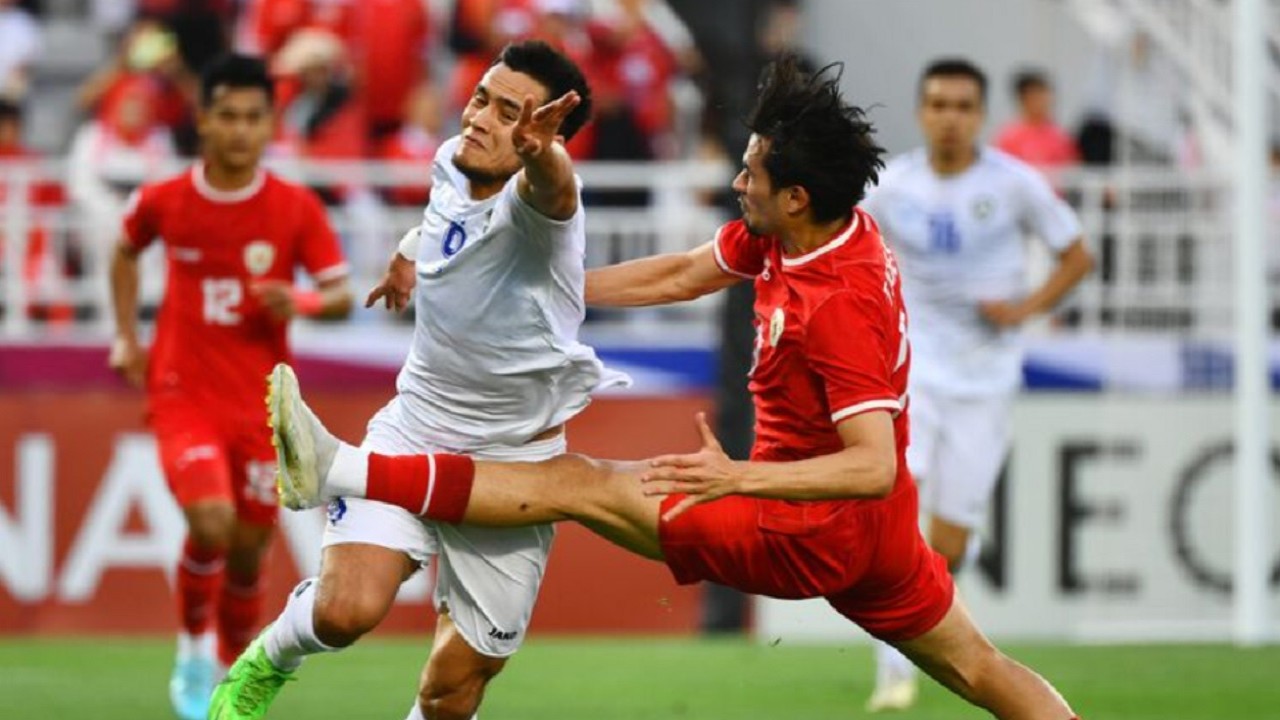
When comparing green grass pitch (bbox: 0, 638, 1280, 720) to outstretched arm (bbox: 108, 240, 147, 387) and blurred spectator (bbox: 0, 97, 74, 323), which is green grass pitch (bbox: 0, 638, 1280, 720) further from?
blurred spectator (bbox: 0, 97, 74, 323)

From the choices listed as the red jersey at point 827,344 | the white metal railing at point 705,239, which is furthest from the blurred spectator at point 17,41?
the red jersey at point 827,344

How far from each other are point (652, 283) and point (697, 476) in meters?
1.44

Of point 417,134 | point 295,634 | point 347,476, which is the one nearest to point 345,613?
point 295,634

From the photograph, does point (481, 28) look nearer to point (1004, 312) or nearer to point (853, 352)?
point (1004, 312)

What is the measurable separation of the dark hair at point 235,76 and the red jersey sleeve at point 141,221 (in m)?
0.48

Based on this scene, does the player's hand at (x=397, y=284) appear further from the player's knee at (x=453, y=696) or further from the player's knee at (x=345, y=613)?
the player's knee at (x=453, y=696)

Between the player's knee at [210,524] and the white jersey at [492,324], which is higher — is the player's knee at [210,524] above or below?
below

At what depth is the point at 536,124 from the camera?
7.94m

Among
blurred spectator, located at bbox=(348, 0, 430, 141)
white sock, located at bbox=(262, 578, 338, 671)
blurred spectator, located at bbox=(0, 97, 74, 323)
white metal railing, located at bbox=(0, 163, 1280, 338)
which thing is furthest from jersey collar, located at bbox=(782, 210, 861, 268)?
blurred spectator, located at bbox=(348, 0, 430, 141)

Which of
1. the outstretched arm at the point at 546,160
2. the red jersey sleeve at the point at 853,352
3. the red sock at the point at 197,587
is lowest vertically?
the red sock at the point at 197,587

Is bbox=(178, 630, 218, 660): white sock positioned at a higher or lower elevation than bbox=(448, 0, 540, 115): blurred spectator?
lower

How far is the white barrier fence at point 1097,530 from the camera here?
675 inches

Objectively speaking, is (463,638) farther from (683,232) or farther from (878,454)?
(683,232)

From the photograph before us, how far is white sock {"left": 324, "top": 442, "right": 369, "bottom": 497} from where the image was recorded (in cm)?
845
